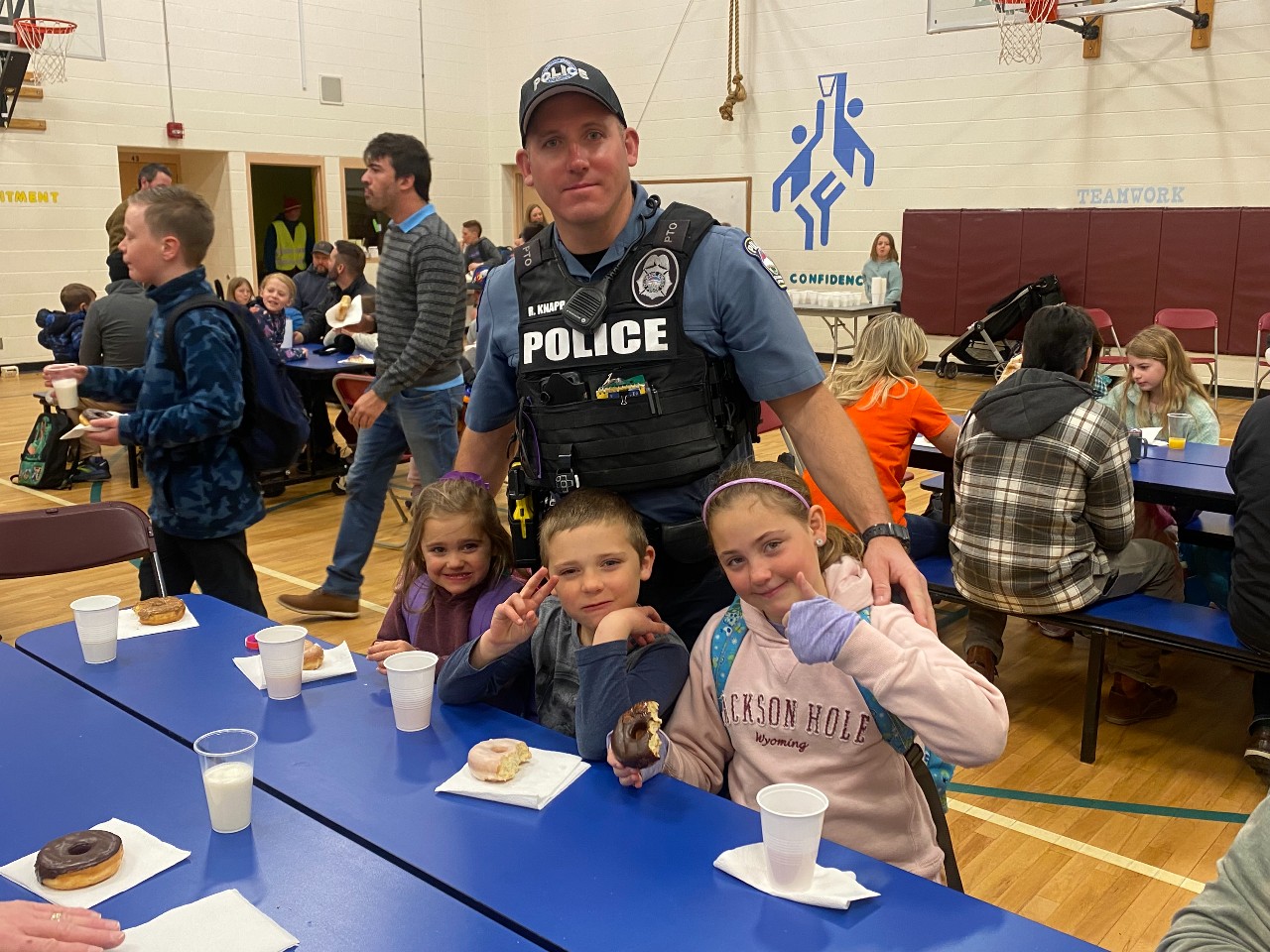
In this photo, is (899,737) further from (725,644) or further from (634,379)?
(634,379)

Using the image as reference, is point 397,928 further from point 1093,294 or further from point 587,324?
point 1093,294

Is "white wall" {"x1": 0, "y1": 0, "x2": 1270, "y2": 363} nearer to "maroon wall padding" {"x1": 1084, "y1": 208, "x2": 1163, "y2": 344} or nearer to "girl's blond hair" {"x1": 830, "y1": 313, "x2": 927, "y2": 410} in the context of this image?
"maroon wall padding" {"x1": 1084, "y1": 208, "x2": 1163, "y2": 344}

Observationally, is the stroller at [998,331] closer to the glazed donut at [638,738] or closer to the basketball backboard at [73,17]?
the basketball backboard at [73,17]

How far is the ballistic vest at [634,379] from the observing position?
2.05 m

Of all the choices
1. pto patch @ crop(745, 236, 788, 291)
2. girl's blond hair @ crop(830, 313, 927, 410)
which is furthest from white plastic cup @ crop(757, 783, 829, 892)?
girl's blond hair @ crop(830, 313, 927, 410)

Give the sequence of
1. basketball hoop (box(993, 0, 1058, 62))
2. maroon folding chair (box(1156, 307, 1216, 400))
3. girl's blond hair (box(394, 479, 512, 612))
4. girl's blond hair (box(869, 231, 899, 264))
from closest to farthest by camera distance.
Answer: girl's blond hair (box(394, 479, 512, 612)) → maroon folding chair (box(1156, 307, 1216, 400)) → basketball hoop (box(993, 0, 1058, 62)) → girl's blond hair (box(869, 231, 899, 264))

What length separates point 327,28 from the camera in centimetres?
1362

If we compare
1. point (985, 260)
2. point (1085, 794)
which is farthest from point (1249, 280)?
point (1085, 794)

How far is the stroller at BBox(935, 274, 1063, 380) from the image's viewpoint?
36.3 feet

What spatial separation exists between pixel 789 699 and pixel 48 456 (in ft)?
21.5

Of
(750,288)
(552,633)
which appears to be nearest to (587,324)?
(750,288)

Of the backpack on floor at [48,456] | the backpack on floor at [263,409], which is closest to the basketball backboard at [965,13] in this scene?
the backpack on floor at [48,456]

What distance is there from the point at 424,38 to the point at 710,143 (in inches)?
173

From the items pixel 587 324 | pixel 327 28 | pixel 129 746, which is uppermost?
pixel 327 28
